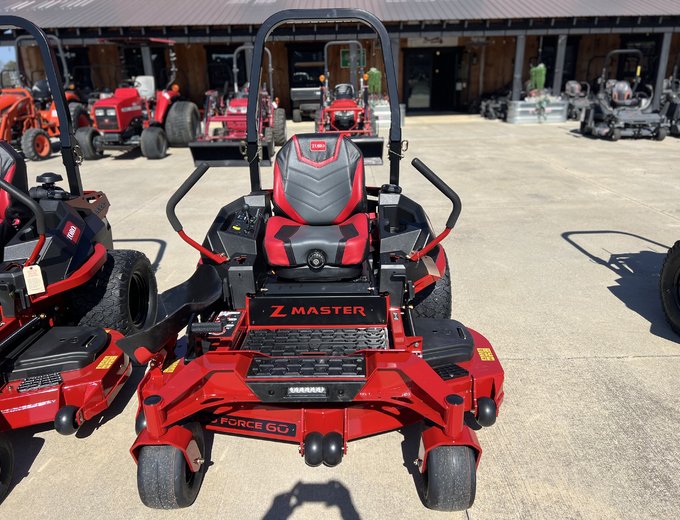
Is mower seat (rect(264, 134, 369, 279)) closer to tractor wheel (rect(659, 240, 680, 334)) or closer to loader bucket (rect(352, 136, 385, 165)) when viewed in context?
tractor wheel (rect(659, 240, 680, 334))

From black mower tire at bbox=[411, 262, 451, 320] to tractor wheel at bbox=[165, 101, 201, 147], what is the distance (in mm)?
9102

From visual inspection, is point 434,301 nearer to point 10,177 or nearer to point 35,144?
point 10,177

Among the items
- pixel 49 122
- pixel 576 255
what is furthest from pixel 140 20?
pixel 576 255

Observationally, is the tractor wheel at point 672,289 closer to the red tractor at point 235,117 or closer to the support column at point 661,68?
the red tractor at point 235,117

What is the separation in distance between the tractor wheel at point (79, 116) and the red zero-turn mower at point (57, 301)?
8.57m

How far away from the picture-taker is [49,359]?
8.20 feet

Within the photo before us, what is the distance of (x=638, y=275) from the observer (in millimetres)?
4383

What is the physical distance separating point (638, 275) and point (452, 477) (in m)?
3.24

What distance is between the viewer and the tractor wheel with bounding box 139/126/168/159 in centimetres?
1011

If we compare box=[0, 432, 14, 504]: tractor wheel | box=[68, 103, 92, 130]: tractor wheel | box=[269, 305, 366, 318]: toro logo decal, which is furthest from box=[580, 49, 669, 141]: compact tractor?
box=[0, 432, 14, 504]: tractor wheel

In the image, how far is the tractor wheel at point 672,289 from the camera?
3.41 m

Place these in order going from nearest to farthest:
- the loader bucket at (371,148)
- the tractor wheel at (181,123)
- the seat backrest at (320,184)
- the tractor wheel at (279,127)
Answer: the seat backrest at (320,184) < the loader bucket at (371,148) < the tractor wheel at (181,123) < the tractor wheel at (279,127)

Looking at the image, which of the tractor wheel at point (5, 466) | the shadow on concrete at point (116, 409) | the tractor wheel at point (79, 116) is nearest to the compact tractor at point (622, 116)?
the tractor wheel at point (79, 116)

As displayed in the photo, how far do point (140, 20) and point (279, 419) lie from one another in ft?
50.0
